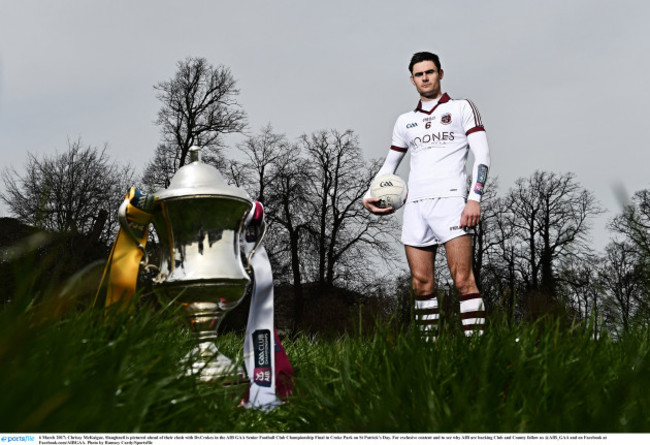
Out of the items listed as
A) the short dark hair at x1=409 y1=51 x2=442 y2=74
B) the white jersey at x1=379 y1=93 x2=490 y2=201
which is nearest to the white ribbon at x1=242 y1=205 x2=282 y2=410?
the white jersey at x1=379 y1=93 x2=490 y2=201

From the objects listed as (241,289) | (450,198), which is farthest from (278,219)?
(241,289)

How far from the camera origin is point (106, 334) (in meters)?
2.79

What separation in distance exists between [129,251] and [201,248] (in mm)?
483

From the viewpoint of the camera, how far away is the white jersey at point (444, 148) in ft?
17.6

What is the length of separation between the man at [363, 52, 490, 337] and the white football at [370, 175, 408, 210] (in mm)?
60

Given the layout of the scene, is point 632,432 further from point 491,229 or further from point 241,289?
point 491,229

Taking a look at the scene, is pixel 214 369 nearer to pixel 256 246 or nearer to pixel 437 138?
pixel 256 246

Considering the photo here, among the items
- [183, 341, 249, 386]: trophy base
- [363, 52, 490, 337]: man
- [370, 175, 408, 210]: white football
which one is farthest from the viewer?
[370, 175, 408, 210]: white football

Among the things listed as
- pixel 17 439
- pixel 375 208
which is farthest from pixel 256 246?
pixel 17 439

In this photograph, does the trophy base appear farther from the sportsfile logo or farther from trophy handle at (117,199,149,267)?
the sportsfile logo

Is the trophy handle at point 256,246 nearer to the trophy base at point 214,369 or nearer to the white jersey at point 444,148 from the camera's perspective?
the trophy base at point 214,369

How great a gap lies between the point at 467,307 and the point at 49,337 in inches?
147

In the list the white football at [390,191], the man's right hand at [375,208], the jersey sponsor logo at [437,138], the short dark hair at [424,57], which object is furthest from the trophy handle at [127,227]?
the short dark hair at [424,57]

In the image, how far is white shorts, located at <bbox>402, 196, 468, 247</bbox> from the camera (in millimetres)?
5203
